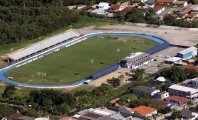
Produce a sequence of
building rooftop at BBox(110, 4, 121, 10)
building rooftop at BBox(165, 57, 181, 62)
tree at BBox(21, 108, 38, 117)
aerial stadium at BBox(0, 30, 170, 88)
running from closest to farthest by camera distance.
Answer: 1. tree at BBox(21, 108, 38, 117)
2. aerial stadium at BBox(0, 30, 170, 88)
3. building rooftop at BBox(165, 57, 181, 62)
4. building rooftop at BBox(110, 4, 121, 10)

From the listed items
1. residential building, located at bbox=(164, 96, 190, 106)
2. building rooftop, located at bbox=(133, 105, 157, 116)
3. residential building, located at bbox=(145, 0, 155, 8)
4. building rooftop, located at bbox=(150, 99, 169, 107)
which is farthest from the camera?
residential building, located at bbox=(145, 0, 155, 8)

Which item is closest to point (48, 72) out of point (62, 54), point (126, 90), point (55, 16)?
point (62, 54)

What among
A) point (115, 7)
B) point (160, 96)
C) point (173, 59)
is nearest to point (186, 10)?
point (115, 7)

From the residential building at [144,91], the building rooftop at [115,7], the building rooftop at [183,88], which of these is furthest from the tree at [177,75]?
the building rooftop at [115,7]

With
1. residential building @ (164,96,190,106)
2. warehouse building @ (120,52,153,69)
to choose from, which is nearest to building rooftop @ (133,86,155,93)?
residential building @ (164,96,190,106)

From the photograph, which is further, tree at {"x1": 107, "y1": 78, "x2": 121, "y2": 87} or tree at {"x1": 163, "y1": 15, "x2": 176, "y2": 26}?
tree at {"x1": 163, "y1": 15, "x2": 176, "y2": 26}

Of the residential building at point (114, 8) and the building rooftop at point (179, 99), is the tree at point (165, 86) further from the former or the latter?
the residential building at point (114, 8)

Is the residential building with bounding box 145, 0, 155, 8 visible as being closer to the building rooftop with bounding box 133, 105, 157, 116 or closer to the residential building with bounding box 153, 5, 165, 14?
the residential building with bounding box 153, 5, 165, 14

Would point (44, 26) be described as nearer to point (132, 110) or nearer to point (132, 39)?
point (132, 39)
